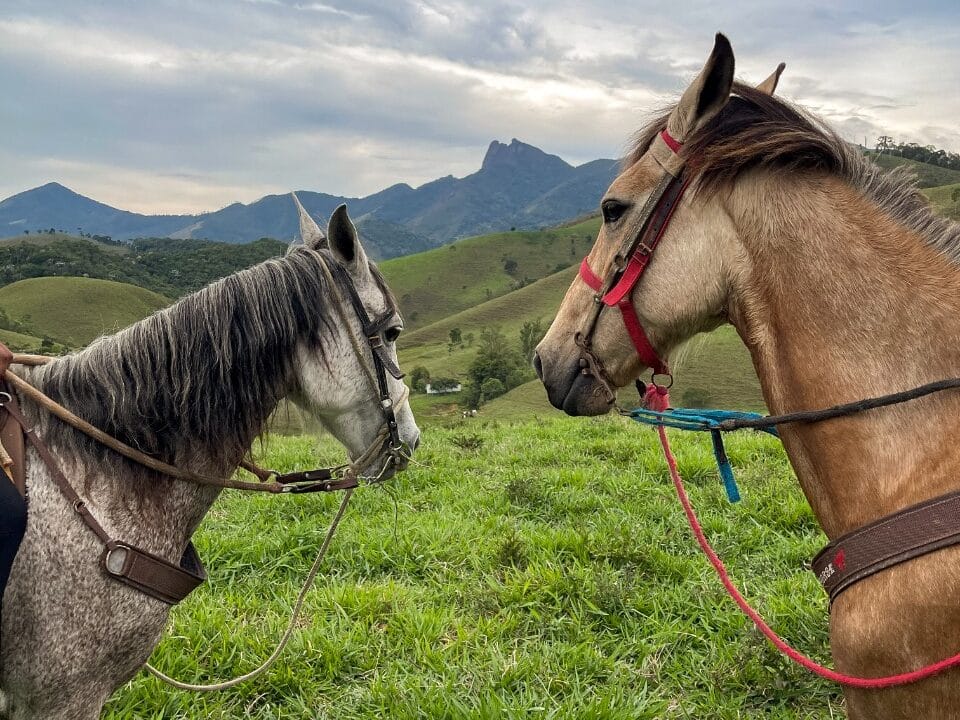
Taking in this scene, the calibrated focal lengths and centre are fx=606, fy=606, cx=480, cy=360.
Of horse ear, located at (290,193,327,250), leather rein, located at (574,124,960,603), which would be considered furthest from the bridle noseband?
horse ear, located at (290,193,327,250)

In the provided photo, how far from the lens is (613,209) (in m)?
2.32

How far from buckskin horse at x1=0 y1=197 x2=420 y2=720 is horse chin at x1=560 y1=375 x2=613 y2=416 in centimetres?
95

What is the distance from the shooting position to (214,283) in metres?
2.85

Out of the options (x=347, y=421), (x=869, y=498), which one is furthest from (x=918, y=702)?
(x=347, y=421)

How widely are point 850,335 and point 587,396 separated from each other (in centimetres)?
94

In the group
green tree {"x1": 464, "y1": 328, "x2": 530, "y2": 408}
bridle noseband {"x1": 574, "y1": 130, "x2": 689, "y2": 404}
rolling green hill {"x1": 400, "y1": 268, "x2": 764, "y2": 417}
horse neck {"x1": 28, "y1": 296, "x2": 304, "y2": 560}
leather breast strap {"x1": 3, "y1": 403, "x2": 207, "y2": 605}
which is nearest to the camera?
bridle noseband {"x1": 574, "y1": 130, "x2": 689, "y2": 404}

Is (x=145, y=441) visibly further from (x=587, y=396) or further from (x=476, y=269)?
(x=476, y=269)

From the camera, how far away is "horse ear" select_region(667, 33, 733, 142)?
1.93 metres

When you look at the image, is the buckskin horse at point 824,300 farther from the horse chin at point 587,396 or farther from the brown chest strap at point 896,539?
the horse chin at point 587,396

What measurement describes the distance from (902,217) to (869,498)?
3.14 feet

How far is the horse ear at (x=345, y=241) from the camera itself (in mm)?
2771

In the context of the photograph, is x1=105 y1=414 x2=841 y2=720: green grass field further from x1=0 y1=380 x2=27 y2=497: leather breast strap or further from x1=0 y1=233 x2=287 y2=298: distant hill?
x1=0 y1=233 x2=287 y2=298: distant hill

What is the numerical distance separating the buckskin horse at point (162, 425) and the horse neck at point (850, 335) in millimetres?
1689

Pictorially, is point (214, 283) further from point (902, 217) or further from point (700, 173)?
point (902, 217)
